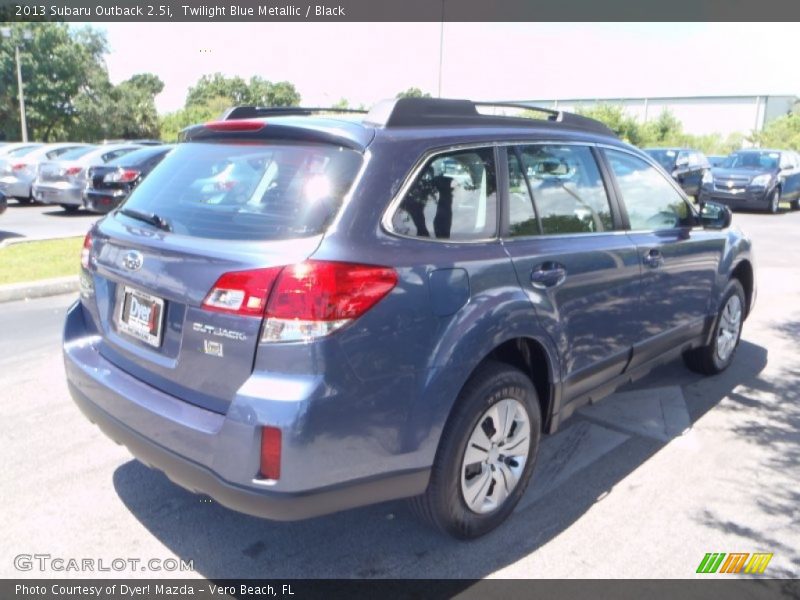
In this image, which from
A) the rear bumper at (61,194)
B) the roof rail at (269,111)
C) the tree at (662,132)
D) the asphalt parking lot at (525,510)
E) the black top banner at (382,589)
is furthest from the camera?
the tree at (662,132)

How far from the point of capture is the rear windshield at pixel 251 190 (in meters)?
2.58

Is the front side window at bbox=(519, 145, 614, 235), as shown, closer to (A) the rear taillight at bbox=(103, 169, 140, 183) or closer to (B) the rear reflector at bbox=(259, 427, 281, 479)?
(B) the rear reflector at bbox=(259, 427, 281, 479)

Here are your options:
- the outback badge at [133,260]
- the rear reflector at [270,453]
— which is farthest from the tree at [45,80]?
the rear reflector at [270,453]

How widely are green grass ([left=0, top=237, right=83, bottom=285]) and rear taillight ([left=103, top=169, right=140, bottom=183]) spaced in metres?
2.97

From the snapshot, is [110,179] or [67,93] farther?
[67,93]

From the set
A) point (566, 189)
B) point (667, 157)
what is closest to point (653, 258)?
point (566, 189)

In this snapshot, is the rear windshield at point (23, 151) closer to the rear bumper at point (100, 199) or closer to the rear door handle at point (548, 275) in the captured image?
the rear bumper at point (100, 199)

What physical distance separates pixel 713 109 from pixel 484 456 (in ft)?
218

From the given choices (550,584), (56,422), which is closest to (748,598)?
(550,584)

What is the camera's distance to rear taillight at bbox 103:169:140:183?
520 inches

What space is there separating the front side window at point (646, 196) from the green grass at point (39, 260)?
20.8 feet

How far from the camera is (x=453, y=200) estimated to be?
9.64 ft

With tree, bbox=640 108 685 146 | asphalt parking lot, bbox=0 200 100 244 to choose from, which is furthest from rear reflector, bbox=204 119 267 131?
tree, bbox=640 108 685 146

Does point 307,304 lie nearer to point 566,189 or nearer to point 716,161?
point 566,189
